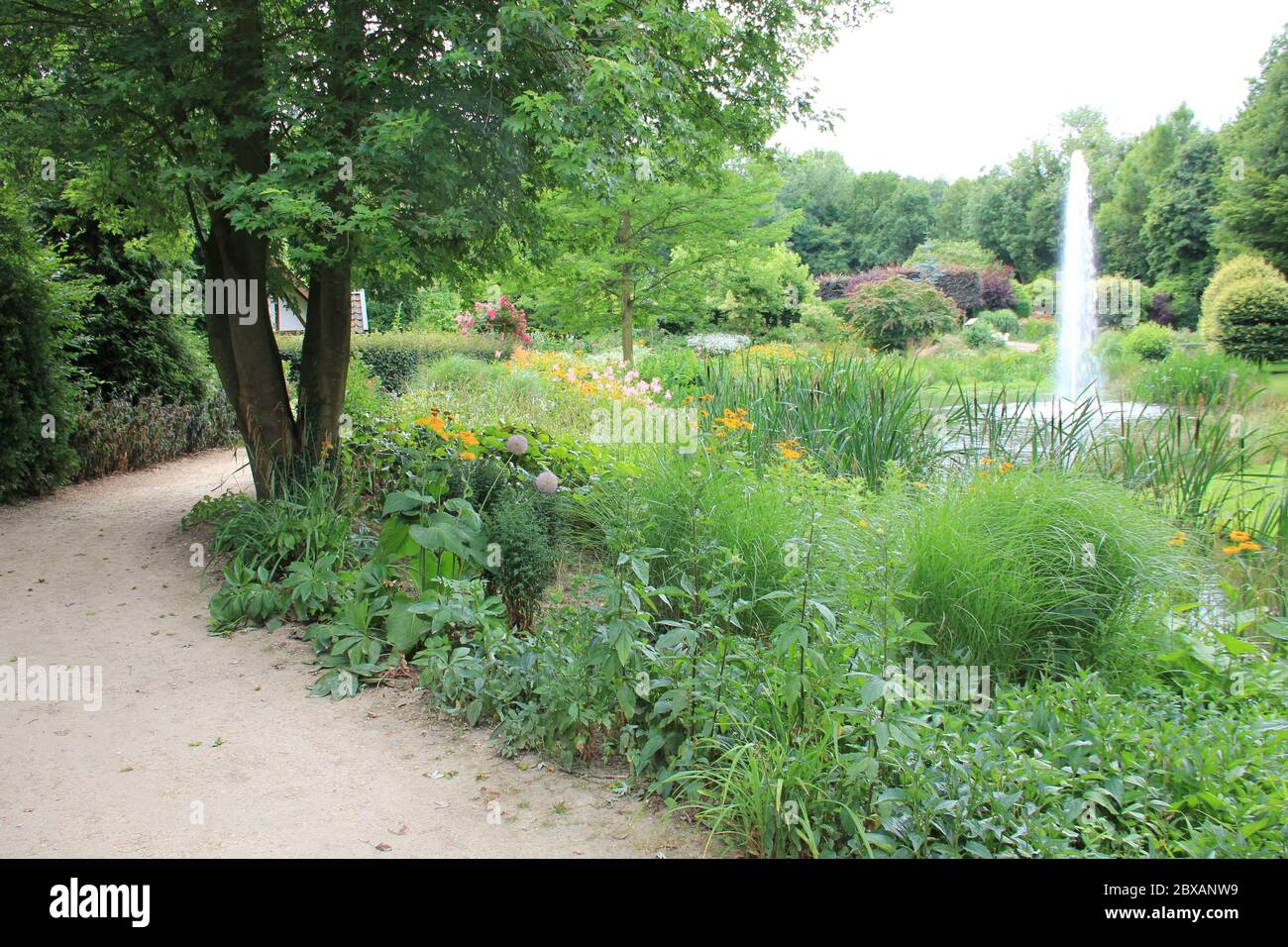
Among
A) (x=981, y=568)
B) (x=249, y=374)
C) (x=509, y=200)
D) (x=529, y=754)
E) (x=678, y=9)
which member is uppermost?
(x=678, y=9)

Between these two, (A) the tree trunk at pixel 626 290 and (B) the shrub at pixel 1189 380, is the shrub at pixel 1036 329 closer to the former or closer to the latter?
(B) the shrub at pixel 1189 380

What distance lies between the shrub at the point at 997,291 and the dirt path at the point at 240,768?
96.7 ft

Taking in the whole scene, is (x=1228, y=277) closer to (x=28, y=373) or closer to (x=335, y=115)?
(x=335, y=115)

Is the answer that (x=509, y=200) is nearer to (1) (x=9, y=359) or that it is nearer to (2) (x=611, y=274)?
(1) (x=9, y=359)

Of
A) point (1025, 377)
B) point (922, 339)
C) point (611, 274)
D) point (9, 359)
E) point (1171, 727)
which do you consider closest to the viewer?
point (1171, 727)

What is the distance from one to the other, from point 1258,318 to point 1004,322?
1137 cm

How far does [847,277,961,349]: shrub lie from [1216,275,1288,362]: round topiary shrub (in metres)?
6.15

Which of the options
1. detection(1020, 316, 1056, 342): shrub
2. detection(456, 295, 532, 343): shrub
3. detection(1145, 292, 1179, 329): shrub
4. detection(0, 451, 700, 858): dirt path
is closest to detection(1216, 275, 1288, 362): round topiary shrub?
detection(1020, 316, 1056, 342): shrub

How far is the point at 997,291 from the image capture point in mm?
30078

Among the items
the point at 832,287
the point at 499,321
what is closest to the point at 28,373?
the point at 499,321

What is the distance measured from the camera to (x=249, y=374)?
6.09 metres

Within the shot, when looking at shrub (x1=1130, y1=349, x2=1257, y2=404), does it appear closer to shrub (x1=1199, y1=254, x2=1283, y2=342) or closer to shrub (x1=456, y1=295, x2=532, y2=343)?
shrub (x1=1199, y1=254, x2=1283, y2=342)
